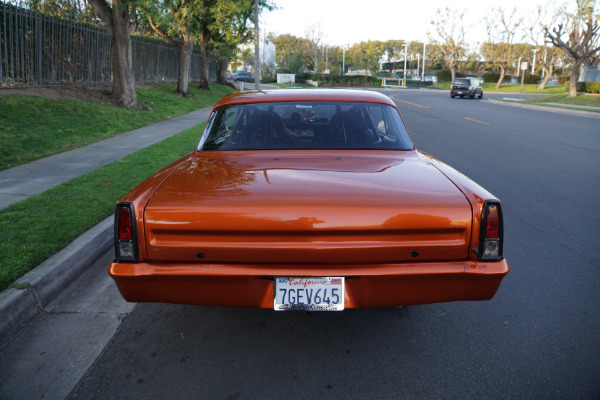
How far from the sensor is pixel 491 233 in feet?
8.77

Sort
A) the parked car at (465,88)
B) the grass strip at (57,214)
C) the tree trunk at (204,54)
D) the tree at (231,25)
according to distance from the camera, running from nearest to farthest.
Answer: the grass strip at (57,214) < the tree at (231,25) < the tree trunk at (204,54) < the parked car at (465,88)

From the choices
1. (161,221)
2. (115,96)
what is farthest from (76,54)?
(161,221)

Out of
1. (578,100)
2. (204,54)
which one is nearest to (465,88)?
(578,100)

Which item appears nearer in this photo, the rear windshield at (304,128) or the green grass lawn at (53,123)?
the rear windshield at (304,128)

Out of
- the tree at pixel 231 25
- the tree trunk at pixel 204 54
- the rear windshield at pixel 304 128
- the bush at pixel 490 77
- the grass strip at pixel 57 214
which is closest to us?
the rear windshield at pixel 304 128

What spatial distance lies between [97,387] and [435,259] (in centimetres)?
199

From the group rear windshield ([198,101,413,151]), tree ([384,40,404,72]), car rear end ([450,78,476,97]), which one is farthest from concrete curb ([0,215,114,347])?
tree ([384,40,404,72])

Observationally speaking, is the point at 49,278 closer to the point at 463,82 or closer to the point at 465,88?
the point at 465,88

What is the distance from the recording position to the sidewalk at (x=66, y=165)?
6.47 meters

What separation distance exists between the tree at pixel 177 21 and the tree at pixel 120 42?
708 millimetres

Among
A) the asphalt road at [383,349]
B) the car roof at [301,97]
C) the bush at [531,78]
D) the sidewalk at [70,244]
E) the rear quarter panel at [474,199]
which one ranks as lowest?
the asphalt road at [383,349]

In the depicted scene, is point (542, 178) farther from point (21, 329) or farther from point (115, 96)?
point (115, 96)

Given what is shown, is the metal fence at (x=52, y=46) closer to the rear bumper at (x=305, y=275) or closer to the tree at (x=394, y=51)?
the rear bumper at (x=305, y=275)

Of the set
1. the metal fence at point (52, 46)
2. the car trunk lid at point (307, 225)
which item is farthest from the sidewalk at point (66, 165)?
the car trunk lid at point (307, 225)
